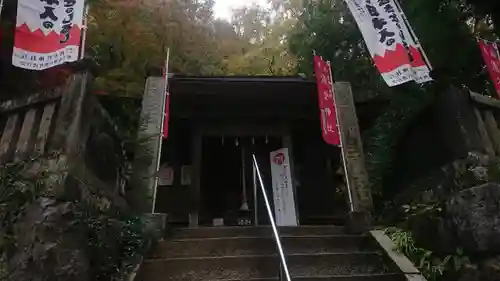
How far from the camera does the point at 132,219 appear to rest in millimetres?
5422

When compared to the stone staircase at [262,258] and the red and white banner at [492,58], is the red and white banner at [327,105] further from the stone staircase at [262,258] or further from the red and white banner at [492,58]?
the red and white banner at [492,58]

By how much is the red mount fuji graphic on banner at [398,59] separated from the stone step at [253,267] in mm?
3358

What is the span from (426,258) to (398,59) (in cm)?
358

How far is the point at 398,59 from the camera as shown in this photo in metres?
7.18

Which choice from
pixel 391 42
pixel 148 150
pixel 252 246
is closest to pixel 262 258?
pixel 252 246

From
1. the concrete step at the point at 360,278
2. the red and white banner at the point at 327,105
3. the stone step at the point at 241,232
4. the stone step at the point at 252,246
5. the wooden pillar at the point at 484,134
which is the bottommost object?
the concrete step at the point at 360,278

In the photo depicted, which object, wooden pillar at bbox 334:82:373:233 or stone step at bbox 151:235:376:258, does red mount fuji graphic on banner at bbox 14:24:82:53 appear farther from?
wooden pillar at bbox 334:82:373:233

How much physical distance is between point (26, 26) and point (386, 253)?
5671 mm

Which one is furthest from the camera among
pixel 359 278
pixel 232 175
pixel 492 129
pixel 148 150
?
pixel 232 175

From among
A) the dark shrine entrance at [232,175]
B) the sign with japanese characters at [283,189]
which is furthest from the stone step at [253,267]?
the dark shrine entrance at [232,175]

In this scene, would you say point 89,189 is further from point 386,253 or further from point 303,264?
point 386,253

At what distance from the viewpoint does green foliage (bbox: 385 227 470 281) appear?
4.48 meters

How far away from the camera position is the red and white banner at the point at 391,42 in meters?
7.02

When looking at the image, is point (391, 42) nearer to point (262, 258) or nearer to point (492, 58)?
point (492, 58)
